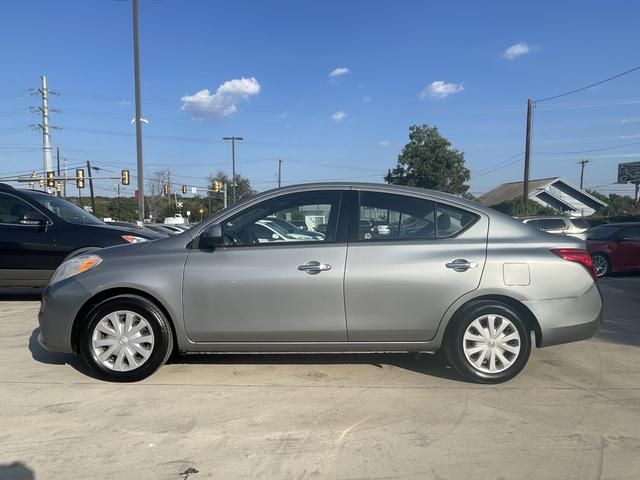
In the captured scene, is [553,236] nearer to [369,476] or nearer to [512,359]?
[512,359]

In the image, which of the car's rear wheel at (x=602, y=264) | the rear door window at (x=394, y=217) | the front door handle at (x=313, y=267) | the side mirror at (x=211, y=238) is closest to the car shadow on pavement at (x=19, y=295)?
the side mirror at (x=211, y=238)

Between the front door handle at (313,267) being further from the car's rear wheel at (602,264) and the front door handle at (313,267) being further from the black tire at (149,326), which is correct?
the car's rear wheel at (602,264)

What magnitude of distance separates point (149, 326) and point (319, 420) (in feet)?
5.51

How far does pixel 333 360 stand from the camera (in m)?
4.93

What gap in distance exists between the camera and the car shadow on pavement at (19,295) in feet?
27.5

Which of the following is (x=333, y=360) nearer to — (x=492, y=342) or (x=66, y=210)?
(x=492, y=342)

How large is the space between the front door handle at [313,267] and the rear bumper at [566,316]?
1724mm

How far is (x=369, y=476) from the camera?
2924 mm

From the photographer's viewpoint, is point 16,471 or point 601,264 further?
point 601,264

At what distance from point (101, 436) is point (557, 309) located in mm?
3682

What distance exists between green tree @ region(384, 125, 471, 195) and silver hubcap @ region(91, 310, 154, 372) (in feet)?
135

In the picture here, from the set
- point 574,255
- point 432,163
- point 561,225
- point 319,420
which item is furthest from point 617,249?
point 432,163

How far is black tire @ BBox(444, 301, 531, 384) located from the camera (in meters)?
4.20

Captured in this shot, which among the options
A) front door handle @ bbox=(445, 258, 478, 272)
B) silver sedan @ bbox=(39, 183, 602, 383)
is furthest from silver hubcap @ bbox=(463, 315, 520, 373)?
front door handle @ bbox=(445, 258, 478, 272)
